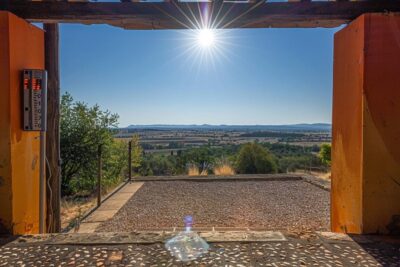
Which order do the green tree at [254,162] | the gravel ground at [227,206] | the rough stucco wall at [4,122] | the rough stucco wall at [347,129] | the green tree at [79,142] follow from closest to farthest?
the rough stucco wall at [4,122] < the rough stucco wall at [347,129] < the gravel ground at [227,206] < the green tree at [79,142] < the green tree at [254,162]

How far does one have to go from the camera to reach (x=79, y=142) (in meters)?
9.28

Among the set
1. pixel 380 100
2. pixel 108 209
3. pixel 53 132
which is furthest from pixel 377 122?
pixel 108 209

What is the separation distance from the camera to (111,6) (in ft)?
8.67

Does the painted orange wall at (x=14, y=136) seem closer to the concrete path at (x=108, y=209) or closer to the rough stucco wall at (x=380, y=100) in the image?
the concrete path at (x=108, y=209)

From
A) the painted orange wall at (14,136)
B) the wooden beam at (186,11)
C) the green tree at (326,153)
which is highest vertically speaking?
the wooden beam at (186,11)

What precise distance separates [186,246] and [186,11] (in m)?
1.97

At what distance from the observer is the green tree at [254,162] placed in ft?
45.9

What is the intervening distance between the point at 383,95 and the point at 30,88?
9.61ft

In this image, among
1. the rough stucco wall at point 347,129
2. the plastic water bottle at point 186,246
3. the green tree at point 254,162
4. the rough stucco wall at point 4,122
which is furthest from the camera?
the green tree at point 254,162

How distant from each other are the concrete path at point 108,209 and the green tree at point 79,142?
5.82 ft

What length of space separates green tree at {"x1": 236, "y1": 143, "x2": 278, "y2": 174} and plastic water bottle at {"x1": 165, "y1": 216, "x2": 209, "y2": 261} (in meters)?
11.5

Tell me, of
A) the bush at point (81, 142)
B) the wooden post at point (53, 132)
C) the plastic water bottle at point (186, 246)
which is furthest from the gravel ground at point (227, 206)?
the plastic water bottle at point (186, 246)

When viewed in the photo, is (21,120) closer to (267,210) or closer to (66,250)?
(66,250)

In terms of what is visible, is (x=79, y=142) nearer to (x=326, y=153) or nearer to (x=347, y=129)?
(x=347, y=129)
